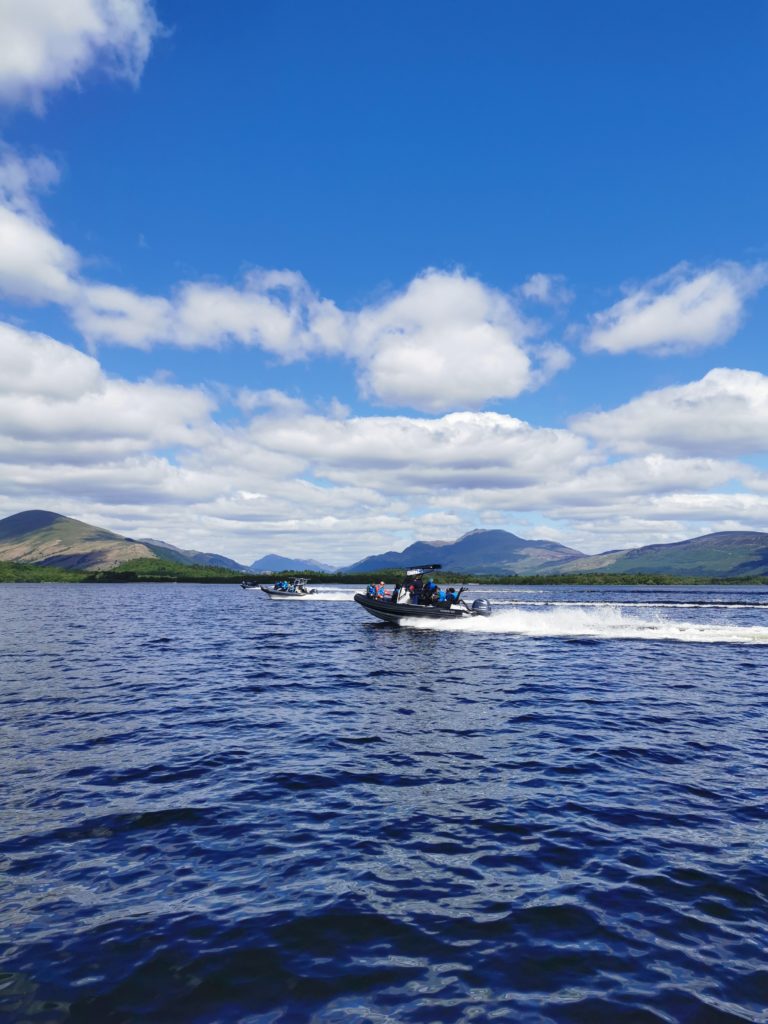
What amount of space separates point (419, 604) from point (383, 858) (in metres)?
38.3

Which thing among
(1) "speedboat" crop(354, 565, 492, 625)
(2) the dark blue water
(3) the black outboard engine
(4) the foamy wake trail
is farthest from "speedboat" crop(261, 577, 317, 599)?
(2) the dark blue water

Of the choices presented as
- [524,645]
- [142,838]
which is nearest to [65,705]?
[142,838]

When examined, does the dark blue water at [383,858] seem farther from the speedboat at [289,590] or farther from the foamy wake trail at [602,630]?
the speedboat at [289,590]

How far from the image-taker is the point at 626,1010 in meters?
6.68

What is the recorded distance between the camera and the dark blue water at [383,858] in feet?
23.2

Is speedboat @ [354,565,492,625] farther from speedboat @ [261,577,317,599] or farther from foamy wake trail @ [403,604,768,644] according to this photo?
speedboat @ [261,577,317,599]

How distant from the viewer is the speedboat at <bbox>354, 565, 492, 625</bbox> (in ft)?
155

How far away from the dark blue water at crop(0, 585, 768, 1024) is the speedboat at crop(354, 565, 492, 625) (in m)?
23.6

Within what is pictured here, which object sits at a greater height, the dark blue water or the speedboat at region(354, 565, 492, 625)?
the speedboat at region(354, 565, 492, 625)

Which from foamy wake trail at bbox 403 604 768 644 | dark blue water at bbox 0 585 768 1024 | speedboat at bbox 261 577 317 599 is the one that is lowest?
dark blue water at bbox 0 585 768 1024

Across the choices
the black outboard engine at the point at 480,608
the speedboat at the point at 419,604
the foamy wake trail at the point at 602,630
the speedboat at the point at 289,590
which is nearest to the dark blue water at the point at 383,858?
the foamy wake trail at the point at 602,630

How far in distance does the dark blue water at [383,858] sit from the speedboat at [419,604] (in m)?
23.6

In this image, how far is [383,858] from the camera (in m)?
10.2

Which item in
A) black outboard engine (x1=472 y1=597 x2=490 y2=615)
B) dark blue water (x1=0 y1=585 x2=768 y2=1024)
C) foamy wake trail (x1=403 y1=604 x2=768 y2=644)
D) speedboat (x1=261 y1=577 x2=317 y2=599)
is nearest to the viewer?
dark blue water (x1=0 y1=585 x2=768 y2=1024)
